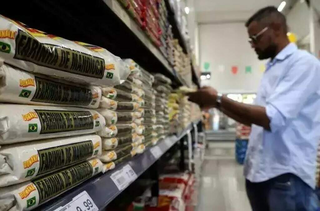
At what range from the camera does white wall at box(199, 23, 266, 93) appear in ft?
34.4

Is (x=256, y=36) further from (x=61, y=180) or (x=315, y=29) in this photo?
(x=315, y=29)

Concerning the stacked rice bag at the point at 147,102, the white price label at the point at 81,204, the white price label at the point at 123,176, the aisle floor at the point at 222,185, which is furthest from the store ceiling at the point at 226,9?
the white price label at the point at 81,204

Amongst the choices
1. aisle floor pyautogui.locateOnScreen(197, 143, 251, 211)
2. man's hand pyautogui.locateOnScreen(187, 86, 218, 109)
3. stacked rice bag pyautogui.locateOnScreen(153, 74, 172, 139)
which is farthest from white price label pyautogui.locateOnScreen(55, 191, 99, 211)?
aisle floor pyautogui.locateOnScreen(197, 143, 251, 211)

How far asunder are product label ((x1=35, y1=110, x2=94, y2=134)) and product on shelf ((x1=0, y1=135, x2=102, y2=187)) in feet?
0.09

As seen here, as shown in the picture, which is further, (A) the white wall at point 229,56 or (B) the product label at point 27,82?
(A) the white wall at point 229,56

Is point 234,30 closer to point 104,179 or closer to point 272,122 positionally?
point 272,122

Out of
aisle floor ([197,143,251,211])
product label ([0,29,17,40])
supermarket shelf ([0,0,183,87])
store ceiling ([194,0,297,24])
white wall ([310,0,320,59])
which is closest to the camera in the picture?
product label ([0,29,17,40])

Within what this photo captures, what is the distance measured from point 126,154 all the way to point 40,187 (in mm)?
606

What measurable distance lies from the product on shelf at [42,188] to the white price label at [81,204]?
0.03 metres

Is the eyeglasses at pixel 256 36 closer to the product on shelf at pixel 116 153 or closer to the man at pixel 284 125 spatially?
the man at pixel 284 125

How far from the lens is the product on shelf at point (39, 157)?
56 centimetres

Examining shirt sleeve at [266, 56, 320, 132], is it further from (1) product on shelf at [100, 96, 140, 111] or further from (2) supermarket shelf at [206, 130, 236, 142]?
(2) supermarket shelf at [206, 130, 236, 142]

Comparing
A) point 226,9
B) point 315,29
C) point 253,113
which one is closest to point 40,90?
point 253,113

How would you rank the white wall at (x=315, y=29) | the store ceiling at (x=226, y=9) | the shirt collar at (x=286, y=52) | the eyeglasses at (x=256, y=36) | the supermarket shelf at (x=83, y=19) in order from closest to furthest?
the supermarket shelf at (x=83, y=19) → the shirt collar at (x=286, y=52) → the eyeglasses at (x=256, y=36) → the white wall at (x=315, y=29) → the store ceiling at (x=226, y=9)
